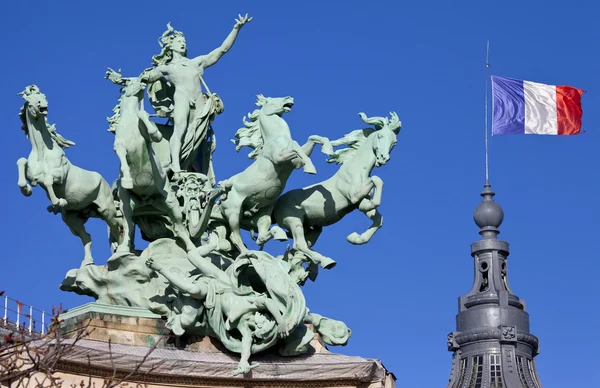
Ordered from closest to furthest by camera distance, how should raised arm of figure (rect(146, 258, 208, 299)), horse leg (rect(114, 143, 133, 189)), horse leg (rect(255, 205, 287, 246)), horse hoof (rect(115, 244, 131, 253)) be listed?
1. raised arm of figure (rect(146, 258, 208, 299))
2. horse leg (rect(114, 143, 133, 189))
3. horse hoof (rect(115, 244, 131, 253))
4. horse leg (rect(255, 205, 287, 246))

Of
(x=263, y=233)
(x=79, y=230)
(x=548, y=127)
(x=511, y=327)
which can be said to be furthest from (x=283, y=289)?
(x=511, y=327)

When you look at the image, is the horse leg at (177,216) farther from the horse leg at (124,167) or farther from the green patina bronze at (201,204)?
the horse leg at (124,167)

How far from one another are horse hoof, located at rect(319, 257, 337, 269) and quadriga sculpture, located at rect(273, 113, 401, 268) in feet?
1.51

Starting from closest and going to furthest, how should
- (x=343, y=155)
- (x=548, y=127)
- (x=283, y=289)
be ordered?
(x=283, y=289) → (x=343, y=155) → (x=548, y=127)

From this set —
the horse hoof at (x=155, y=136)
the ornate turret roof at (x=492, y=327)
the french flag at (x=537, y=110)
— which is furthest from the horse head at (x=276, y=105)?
the ornate turret roof at (x=492, y=327)

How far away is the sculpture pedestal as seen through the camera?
37.2 metres

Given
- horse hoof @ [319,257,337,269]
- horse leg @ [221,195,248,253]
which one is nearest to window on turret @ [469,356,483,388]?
horse hoof @ [319,257,337,269]

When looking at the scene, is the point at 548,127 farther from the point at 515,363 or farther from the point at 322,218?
the point at 515,363

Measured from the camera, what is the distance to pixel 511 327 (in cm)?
15875

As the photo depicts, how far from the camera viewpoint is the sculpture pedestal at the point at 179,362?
122 feet

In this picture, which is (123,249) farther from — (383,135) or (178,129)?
(383,135)

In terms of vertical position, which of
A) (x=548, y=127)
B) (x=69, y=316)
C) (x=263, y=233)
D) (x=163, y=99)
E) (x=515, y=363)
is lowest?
(x=69, y=316)

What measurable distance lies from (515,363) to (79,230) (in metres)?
125

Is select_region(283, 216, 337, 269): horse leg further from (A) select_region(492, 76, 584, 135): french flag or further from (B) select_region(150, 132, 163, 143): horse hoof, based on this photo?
(A) select_region(492, 76, 584, 135): french flag
